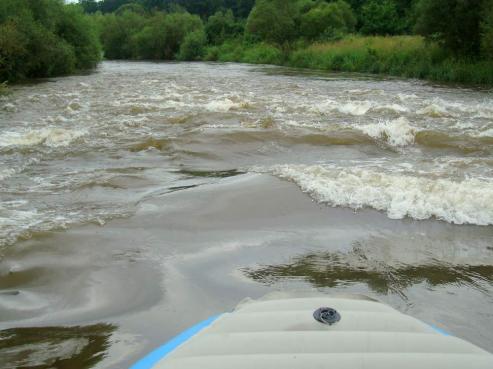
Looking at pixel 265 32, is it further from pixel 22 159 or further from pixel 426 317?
pixel 426 317

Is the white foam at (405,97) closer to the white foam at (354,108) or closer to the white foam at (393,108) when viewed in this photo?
the white foam at (393,108)

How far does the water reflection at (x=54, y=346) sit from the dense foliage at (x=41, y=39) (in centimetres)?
2126

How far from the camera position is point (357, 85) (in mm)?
20266

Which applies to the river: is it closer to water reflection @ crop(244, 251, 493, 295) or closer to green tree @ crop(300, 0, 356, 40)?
water reflection @ crop(244, 251, 493, 295)

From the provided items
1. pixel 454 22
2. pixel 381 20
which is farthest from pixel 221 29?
pixel 454 22

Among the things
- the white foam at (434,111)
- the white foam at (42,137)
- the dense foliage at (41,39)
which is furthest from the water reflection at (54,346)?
the dense foliage at (41,39)

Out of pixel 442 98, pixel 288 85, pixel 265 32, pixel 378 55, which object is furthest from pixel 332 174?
pixel 265 32

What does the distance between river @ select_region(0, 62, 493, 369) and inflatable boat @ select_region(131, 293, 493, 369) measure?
3.81 feet

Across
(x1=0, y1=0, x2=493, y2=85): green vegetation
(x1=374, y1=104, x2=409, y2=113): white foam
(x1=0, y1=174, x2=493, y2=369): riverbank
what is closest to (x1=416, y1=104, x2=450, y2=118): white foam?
(x1=374, y1=104, x2=409, y2=113): white foam

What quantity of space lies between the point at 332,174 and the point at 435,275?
287 centimetres

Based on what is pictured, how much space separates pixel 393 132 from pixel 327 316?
816 centimetres

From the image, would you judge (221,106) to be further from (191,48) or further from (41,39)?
(191,48)

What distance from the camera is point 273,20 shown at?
136 feet

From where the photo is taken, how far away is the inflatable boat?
1.89m
